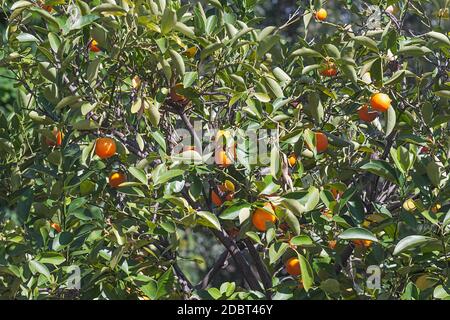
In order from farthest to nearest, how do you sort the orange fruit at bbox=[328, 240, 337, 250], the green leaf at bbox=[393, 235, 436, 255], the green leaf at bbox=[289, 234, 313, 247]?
the orange fruit at bbox=[328, 240, 337, 250] → the green leaf at bbox=[289, 234, 313, 247] → the green leaf at bbox=[393, 235, 436, 255]

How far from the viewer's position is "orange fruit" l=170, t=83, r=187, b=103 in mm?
1706

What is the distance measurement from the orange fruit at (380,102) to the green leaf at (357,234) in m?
0.25

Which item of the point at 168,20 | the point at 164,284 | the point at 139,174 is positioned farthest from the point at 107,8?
the point at 164,284

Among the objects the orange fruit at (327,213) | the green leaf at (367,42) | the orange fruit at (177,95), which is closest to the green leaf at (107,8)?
the orange fruit at (177,95)

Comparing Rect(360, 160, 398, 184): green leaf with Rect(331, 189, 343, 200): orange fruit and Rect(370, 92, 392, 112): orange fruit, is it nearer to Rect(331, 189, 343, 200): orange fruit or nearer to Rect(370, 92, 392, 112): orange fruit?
Rect(370, 92, 392, 112): orange fruit

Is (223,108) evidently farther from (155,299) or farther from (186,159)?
(155,299)

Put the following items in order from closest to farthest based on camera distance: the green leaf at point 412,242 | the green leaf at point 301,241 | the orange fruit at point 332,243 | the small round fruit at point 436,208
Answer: the green leaf at point 412,242, the green leaf at point 301,241, the small round fruit at point 436,208, the orange fruit at point 332,243

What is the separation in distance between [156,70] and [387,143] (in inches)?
20.8

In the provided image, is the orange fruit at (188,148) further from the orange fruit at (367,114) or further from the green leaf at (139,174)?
the orange fruit at (367,114)

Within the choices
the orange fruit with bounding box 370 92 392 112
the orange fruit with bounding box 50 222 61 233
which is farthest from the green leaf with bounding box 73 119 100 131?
the orange fruit with bounding box 370 92 392 112

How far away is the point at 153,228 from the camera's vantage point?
1.53 m

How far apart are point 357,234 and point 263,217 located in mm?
178

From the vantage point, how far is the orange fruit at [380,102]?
1.56 meters
